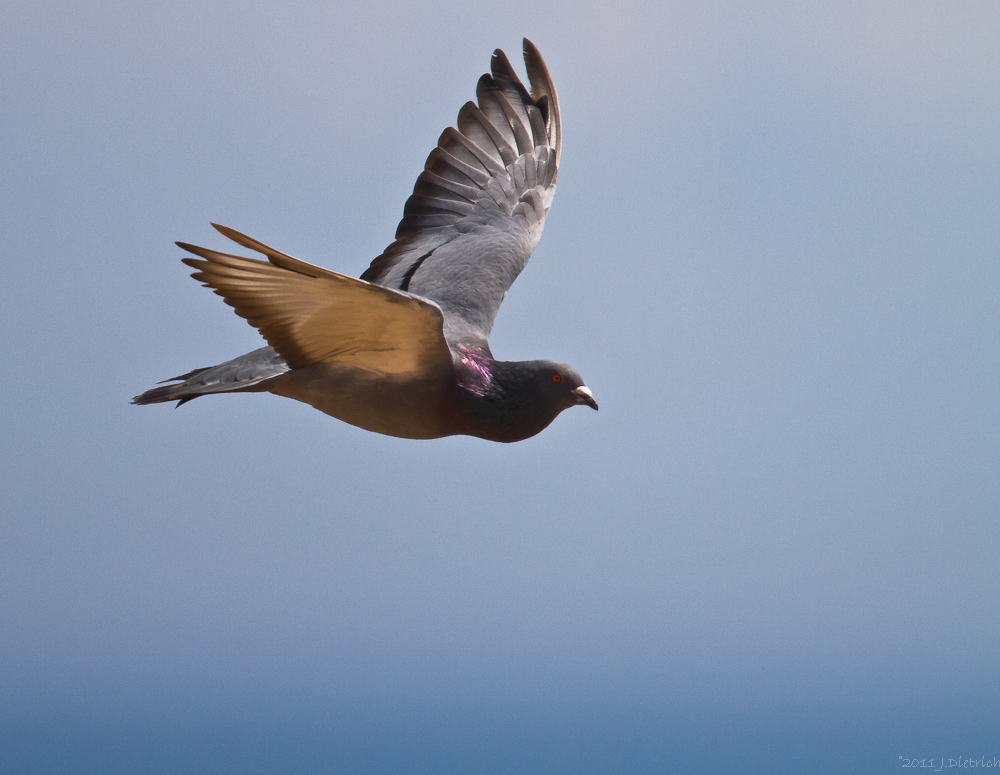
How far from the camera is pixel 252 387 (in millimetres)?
3562

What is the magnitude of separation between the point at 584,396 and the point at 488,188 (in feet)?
5.61

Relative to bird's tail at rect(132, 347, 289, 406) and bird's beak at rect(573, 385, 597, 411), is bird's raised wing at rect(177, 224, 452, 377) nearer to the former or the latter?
bird's tail at rect(132, 347, 289, 406)

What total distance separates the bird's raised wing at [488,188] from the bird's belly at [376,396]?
3.07ft

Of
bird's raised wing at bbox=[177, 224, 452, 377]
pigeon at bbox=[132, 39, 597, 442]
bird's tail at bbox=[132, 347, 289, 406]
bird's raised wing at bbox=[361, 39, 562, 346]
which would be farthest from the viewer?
bird's raised wing at bbox=[361, 39, 562, 346]

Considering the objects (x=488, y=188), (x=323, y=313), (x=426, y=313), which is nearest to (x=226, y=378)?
(x=323, y=313)

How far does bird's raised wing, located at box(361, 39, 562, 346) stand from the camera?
4496 millimetres

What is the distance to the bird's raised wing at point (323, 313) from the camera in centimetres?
292

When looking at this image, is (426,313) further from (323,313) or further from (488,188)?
(488,188)

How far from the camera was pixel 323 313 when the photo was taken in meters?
3.18

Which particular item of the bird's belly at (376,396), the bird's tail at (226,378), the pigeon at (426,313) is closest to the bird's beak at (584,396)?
the pigeon at (426,313)

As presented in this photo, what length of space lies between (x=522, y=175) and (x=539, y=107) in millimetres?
308

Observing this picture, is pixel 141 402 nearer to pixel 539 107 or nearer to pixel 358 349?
pixel 358 349

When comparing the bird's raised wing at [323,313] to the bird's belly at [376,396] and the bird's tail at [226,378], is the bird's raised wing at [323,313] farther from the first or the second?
the bird's tail at [226,378]

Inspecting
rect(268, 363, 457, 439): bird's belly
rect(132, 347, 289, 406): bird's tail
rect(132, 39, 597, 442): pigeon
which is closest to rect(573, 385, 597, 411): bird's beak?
rect(132, 39, 597, 442): pigeon
